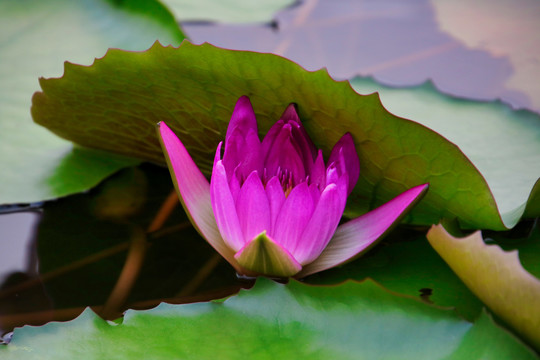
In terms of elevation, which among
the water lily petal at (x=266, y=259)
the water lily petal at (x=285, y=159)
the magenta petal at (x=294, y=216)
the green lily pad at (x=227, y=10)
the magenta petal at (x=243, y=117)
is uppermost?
the green lily pad at (x=227, y=10)

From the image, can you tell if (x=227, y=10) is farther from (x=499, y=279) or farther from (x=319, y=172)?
(x=499, y=279)

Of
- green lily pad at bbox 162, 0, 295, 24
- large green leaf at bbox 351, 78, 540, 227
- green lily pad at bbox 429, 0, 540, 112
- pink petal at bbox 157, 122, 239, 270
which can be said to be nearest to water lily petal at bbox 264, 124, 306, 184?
pink petal at bbox 157, 122, 239, 270

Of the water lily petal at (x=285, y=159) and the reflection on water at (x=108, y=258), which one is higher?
the water lily petal at (x=285, y=159)

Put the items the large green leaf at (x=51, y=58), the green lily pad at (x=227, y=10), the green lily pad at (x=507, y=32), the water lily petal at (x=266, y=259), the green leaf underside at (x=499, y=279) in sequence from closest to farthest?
the green leaf underside at (x=499, y=279)
the water lily petal at (x=266, y=259)
the large green leaf at (x=51, y=58)
the green lily pad at (x=507, y=32)
the green lily pad at (x=227, y=10)

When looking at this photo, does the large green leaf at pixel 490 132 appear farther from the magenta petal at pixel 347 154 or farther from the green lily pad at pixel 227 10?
the green lily pad at pixel 227 10

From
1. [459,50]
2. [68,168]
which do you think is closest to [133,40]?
[68,168]

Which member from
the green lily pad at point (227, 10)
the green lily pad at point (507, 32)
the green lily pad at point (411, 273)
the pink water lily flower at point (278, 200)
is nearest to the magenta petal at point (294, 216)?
the pink water lily flower at point (278, 200)

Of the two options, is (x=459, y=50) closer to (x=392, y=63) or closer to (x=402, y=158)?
(x=392, y=63)
